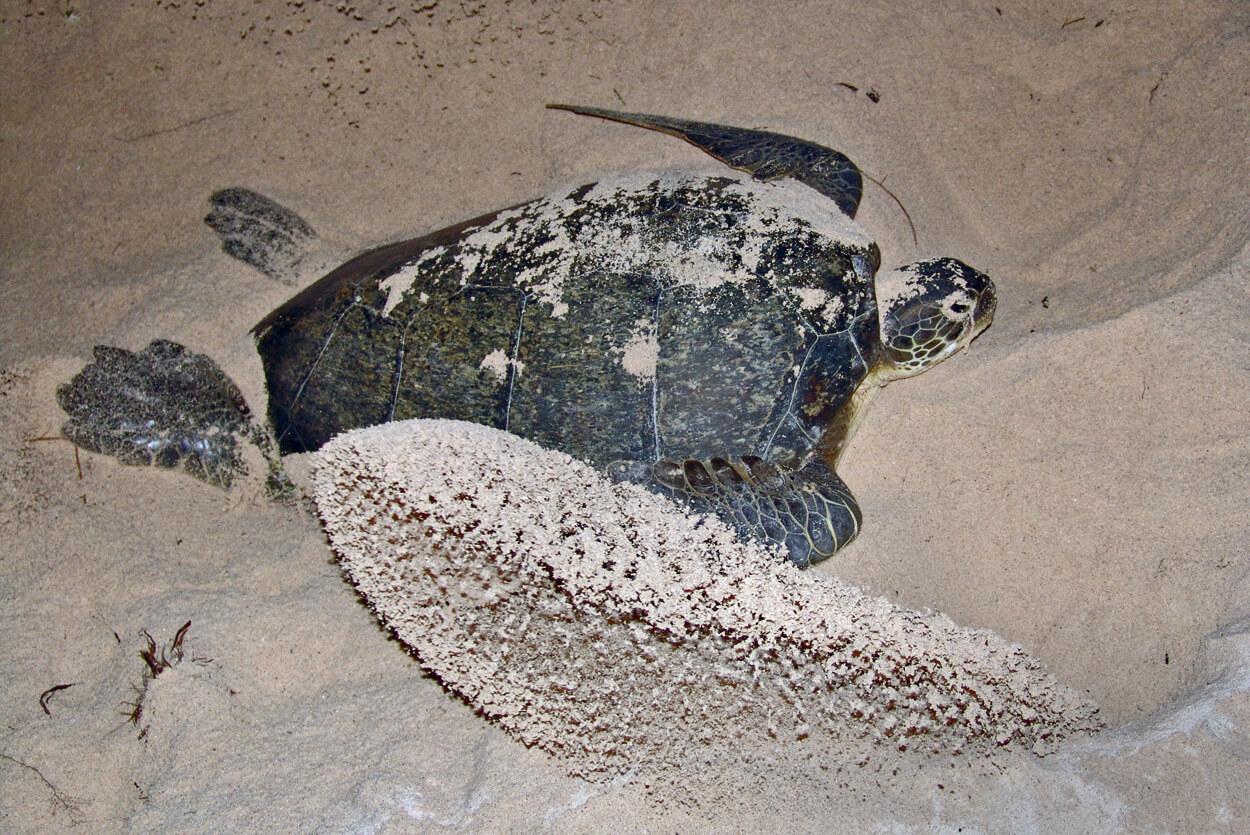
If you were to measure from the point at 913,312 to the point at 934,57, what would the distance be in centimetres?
128

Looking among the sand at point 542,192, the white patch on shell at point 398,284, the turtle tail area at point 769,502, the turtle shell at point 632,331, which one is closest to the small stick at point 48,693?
the sand at point 542,192

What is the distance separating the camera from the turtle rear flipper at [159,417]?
280 centimetres

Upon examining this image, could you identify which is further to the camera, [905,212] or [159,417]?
[905,212]

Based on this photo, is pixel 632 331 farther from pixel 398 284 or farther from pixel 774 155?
pixel 774 155

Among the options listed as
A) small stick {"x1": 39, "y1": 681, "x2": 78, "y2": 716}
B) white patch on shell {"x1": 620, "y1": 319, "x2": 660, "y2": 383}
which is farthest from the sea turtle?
small stick {"x1": 39, "y1": 681, "x2": 78, "y2": 716}

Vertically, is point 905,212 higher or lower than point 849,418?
higher

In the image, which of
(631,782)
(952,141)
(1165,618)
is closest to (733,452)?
(631,782)

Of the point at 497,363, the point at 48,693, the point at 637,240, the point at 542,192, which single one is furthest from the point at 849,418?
the point at 48,693

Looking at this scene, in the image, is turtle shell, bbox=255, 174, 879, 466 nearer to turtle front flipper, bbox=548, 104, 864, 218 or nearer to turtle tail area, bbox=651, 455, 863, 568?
turtle tail area, bbox=651, 455, 863, 568

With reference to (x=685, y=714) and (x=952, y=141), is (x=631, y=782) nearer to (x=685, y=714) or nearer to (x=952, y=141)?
(x=685, y=714)

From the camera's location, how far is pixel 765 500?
247 cm

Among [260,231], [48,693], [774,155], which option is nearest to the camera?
[48,693]

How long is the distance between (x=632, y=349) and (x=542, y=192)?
1155 millimetres

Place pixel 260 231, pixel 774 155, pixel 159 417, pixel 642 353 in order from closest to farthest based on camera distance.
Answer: pixel 642 353 < pixel 159 417 < pixel 774 155 < pixel 260 231
